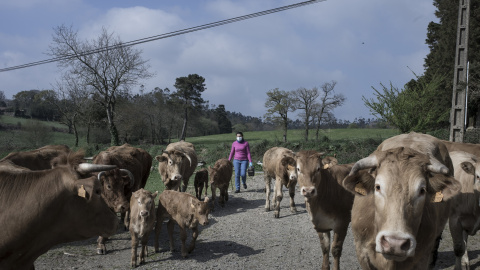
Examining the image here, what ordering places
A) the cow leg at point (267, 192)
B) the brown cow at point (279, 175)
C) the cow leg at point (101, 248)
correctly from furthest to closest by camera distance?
the cow leg at point (267, 192) → the brown cow at point (279, 175) → the cow leg at point (101, 248)

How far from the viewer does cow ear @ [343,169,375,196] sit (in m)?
3.81

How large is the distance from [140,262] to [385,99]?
63.4ft

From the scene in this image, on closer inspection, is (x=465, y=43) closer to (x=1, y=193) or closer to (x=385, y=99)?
(x=385, y=99)

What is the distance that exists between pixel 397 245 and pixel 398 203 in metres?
0.39

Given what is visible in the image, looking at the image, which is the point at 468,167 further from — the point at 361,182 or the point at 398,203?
the point at 398,203

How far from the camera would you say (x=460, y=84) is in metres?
11.4

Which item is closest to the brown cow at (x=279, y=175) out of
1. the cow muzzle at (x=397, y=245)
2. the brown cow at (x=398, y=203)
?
the brown cow at (x=398, y=203)

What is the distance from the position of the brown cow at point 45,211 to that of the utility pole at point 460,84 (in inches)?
448

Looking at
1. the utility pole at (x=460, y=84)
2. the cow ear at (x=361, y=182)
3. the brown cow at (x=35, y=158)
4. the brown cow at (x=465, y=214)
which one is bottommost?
the brown cow at (x=465, y=214)

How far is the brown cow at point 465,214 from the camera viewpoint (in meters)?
5.85

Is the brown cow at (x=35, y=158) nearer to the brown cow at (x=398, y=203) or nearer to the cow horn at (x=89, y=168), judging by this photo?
the cow horn at (x=89, y=168)

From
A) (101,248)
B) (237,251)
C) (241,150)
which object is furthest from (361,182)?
(241,150)

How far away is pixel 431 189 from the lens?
141 inches

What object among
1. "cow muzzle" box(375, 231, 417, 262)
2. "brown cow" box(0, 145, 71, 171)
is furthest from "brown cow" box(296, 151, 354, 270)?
"brown cow" box(0, 145, 71, 171)
